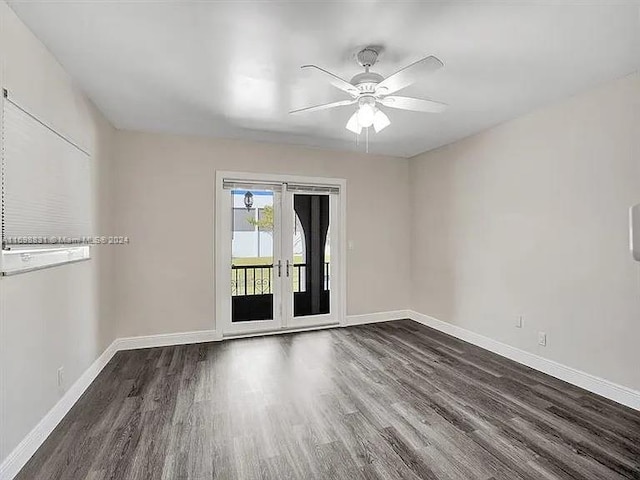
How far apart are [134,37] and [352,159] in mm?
3367

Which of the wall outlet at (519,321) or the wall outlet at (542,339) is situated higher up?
the wall outlet at (519,321)

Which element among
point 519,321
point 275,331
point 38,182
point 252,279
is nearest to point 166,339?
point 252,279

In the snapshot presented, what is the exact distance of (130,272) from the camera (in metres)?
4.00

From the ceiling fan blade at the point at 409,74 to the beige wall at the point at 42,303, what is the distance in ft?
7.09

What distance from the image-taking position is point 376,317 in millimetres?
5191

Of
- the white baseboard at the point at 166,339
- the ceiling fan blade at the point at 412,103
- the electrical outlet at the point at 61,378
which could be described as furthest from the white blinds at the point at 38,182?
the ceiling fan blade at the point at 412,103

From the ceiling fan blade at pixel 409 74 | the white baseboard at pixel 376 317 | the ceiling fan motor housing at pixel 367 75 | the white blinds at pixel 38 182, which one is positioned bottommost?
the white baseboard at pixel 376 317

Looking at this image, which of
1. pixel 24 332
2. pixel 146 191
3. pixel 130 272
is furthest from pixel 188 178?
pixel 24 332

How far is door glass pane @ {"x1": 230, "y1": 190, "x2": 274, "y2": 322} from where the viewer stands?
451 cm

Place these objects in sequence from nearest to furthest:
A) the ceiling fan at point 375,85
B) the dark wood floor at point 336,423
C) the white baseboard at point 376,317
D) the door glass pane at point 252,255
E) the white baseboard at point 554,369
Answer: the dark wood floor at point 336,423
the ceiling fan at point 375,85
the white baseboard at point 554,369
the door glass pane at point 252,255
the white baseboard at point 376,317

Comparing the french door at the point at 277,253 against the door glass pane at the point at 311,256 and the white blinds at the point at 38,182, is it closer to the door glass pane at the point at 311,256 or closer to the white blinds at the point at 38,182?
the door glass pane at the point at 311,256

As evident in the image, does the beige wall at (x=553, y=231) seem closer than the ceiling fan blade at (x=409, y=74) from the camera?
No

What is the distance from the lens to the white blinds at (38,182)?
1.85 m

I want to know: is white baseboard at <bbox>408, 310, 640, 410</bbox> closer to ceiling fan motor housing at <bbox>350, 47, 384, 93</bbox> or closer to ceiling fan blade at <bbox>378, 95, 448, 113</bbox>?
ceiling fan blade at <bbox>378, 95, 448, 113</bbox>
